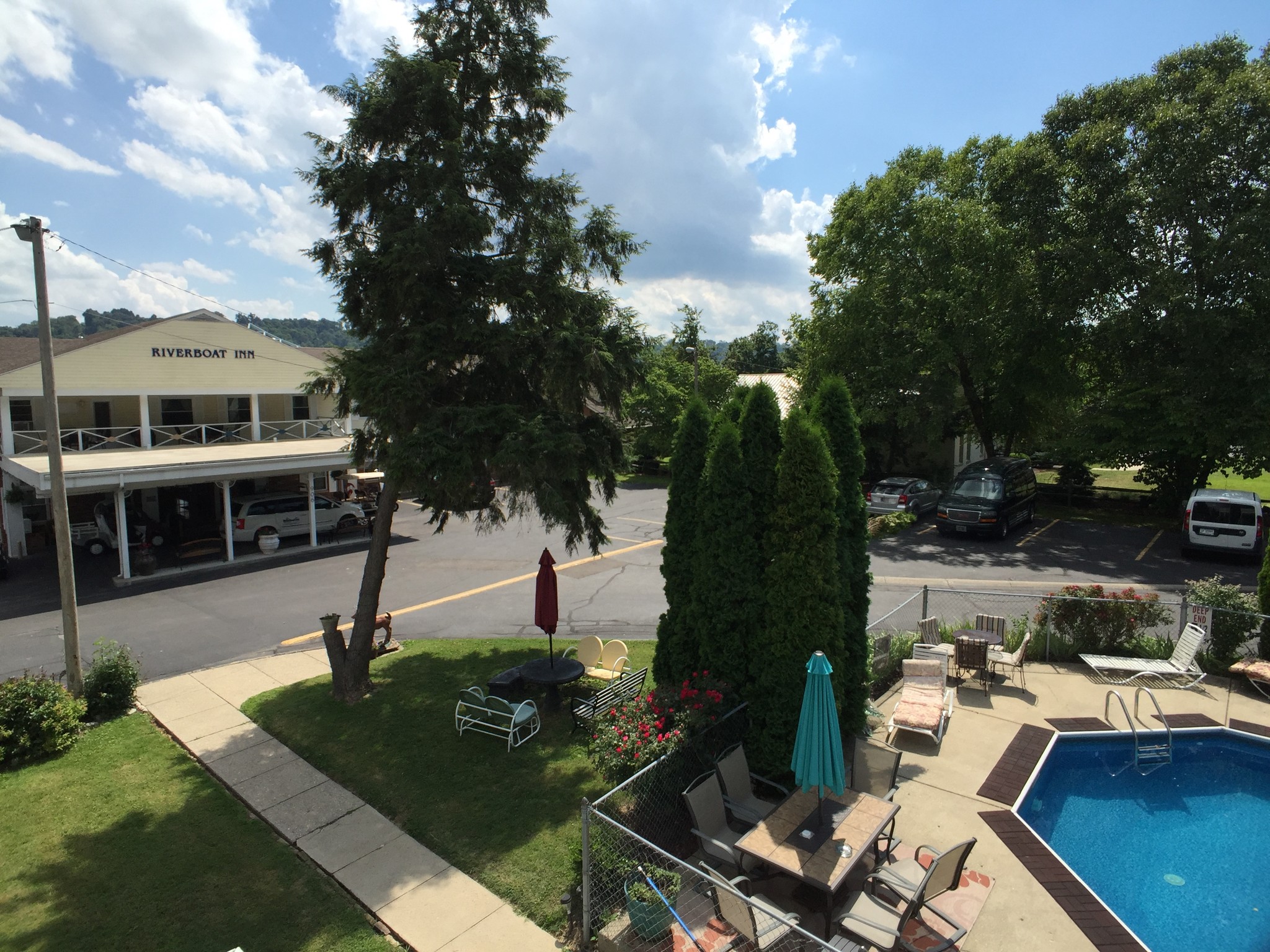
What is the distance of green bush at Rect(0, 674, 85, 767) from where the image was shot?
9.19 m

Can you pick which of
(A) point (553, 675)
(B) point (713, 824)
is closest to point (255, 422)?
(A) point (553, 675)

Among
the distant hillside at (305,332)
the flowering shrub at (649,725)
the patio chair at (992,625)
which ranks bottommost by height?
the patio chair at (992,625)

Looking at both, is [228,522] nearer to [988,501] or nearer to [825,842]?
[825,842]

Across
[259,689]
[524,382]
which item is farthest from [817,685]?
[259,689]

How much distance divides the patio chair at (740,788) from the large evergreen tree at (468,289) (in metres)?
4.07

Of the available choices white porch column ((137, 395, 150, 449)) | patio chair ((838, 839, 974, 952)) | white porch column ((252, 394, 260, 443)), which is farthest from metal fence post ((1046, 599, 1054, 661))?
white porch column ((252, 394, 260, 443))

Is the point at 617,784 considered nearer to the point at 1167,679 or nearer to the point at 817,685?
the point at 817,685

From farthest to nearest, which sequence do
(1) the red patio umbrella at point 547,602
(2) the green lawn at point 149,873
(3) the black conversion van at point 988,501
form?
(3) the black conversion van at point 988,501
(1) the red patio umbrella at point 547,602
(2) the green lawn at point 149,873

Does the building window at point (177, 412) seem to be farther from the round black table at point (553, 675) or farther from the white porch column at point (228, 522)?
the round black table at point (553, 675)

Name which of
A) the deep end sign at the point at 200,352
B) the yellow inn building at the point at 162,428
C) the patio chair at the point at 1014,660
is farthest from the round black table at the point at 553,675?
the deep end sign at the point at 200,352

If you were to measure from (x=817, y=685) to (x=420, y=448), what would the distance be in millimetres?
5791

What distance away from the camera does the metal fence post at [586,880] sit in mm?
5750

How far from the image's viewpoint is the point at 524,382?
11.0 meters

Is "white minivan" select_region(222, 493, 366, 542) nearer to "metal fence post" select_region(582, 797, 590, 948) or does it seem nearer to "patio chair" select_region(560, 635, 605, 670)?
"patio chair" select_region(560, 635, 605, 670)
